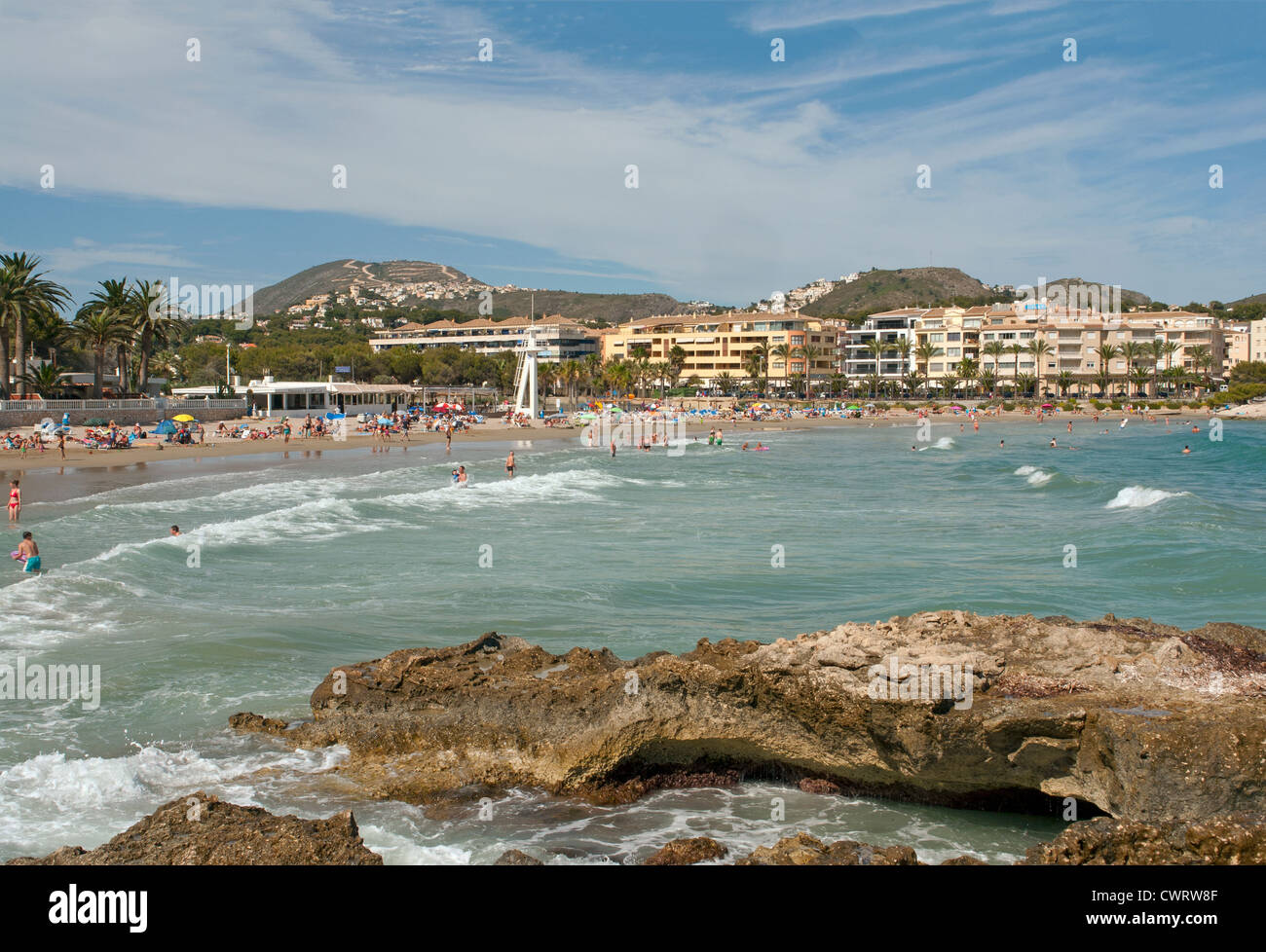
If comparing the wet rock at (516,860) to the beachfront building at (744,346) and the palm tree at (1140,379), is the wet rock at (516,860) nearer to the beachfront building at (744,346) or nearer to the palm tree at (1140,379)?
the palm tree at (1140,379)

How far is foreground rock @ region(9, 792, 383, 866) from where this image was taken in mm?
6117

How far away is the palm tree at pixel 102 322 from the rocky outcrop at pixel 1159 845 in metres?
62.1

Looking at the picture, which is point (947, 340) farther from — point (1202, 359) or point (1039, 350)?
point (1202, 359)

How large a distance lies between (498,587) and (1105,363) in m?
123

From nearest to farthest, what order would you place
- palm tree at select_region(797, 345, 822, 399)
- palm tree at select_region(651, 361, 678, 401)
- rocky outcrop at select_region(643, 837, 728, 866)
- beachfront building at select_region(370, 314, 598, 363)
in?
rocky outcrop at select_region(643, 837, 728, 866)
palm tree at select_region(797, 345, 822, 399)
palm tree at select_region(651, 361, 678, 401)
beachfront building at select_region(370, 314, 598, 363)

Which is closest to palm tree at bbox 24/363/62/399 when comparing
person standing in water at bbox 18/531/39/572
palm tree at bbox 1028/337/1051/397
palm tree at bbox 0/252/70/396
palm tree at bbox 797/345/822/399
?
palm tree at bbox 0/252/70/396

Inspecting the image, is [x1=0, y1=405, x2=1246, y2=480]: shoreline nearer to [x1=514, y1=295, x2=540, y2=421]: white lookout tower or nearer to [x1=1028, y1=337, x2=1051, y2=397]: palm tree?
[x1=514, y1=295, x2=540, y2=421]: white lookout tower

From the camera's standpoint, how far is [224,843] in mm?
6316

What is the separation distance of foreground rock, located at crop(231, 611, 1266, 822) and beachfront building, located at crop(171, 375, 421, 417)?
60.3 m

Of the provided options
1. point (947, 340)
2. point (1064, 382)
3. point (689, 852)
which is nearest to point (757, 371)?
point (947, 340)

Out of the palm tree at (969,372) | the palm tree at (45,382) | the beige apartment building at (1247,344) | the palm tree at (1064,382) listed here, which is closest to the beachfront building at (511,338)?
the palm tree at (969,372)

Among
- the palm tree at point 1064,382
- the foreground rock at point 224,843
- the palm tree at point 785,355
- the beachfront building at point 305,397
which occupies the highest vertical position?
the palm tree at point 785,355

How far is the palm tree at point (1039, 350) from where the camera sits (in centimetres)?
12131
